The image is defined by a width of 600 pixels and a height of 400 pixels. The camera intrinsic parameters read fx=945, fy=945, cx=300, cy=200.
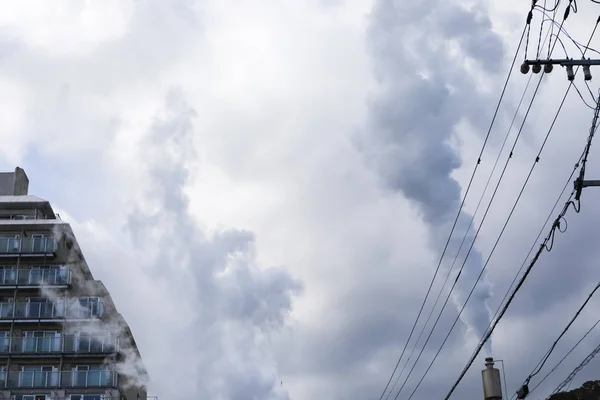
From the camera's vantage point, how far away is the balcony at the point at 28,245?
7075 cm

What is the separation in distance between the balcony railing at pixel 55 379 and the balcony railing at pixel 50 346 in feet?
5.09

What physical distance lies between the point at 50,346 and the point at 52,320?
1.93m

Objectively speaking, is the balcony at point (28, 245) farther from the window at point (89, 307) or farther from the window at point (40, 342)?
the window at point (40, 342)

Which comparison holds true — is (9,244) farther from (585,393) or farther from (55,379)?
(585,393)

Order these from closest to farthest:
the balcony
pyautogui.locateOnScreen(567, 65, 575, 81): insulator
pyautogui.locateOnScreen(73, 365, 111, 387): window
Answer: pyautogui.locateOnScreen(567, 65, 575, 81): insulator → pyautogui.locateOnScreen(73, 365, 111, 387): window → the balcony

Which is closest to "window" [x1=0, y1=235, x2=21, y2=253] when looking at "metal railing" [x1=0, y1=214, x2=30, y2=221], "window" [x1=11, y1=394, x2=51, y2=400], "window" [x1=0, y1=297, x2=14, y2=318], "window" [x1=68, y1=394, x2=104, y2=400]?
"metal railing" [x1=0, y1=214, x2=30, y2=221]

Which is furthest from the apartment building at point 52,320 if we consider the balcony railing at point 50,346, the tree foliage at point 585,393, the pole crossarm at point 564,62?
the tree foliage at point 585,393

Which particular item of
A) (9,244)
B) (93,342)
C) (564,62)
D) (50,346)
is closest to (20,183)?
(9,244)

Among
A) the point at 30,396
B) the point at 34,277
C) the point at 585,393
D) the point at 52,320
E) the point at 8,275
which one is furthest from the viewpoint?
the point at 585,393

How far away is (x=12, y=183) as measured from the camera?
266 feet

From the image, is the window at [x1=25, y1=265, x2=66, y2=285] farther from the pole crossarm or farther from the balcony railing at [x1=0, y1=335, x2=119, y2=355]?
the pole crossarm

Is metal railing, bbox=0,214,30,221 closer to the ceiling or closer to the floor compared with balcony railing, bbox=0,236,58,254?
closer to the ceiling

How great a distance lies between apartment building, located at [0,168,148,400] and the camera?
221 ft

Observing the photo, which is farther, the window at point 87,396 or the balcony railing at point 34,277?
the balcony railing at point 34,277
